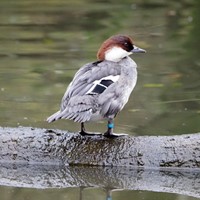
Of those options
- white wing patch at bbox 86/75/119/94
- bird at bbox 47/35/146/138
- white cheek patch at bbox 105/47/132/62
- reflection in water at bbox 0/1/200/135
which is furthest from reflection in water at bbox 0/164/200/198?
reflection in water at bbox 0/1/200/135

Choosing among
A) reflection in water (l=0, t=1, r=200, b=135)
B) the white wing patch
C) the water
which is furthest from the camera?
reflection in water (l=0, t=1, r=200, b=135)

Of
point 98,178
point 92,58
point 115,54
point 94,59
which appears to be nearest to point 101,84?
point 115,54

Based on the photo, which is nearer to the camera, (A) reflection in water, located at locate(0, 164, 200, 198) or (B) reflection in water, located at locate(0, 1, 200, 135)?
(A) reflection in water, located at locate(0, 164, 200, 198)

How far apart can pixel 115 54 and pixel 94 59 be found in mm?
5123

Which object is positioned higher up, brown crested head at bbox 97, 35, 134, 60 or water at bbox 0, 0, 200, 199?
brown crested head at bbox 97, 35, 134, 60

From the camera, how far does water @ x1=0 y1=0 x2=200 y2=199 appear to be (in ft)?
29.6

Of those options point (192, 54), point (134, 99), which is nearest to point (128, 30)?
point (192, 54)

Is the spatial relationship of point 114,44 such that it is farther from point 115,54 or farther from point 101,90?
point 101,90

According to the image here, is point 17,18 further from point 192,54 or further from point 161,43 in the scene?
point 192,54

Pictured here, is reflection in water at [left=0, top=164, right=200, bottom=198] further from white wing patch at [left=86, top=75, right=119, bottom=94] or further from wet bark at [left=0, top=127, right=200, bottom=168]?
white wing patch at [left=86, top=75, right=119, bottom=94]

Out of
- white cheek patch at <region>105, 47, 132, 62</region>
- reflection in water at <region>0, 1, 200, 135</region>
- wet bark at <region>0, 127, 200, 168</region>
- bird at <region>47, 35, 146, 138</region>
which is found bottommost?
reflection in water at <region>0, 1, 200, 135</region>

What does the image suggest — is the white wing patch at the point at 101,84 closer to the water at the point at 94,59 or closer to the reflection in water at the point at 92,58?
the water at the point at 94,59

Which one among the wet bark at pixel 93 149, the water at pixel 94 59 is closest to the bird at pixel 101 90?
the wet bark at pixel 93 149

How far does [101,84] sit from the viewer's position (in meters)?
6.97
